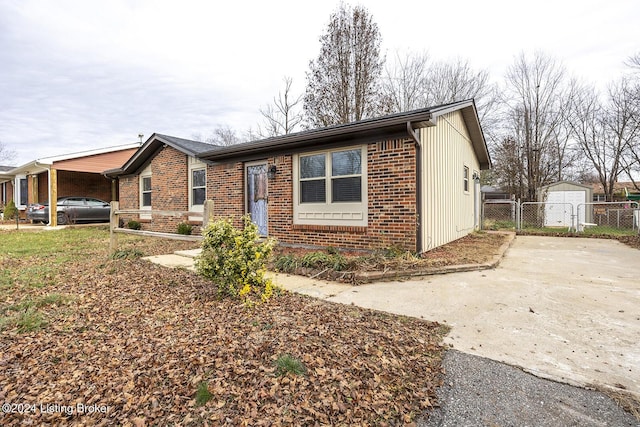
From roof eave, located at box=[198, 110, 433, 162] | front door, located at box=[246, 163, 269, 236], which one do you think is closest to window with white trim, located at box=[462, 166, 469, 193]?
roof eave, located at box=[198, 110, 433, 162]

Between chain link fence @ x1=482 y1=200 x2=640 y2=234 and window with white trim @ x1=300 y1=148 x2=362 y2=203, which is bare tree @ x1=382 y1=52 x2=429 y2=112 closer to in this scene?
chain link fence @ x1=482 y1=200 x2=640 y2=234

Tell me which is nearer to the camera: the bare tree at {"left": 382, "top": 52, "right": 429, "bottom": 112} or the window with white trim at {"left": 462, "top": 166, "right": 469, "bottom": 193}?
the window with white trim at {"left": 462, "top": 166, "right": 469, "bottom": 193}

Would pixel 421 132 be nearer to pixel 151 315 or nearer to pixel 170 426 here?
pixel 151 315

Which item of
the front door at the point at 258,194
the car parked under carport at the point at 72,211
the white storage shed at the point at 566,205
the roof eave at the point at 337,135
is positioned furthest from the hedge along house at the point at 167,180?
the white storage shed at the point at 566,205

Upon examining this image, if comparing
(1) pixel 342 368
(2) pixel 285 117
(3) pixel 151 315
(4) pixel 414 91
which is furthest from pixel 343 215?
(2) pixel 285 117

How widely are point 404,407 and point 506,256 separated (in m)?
6.39

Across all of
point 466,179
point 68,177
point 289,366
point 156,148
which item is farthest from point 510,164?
point 68,177

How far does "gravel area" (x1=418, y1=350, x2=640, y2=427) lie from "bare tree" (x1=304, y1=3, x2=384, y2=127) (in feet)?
55.7

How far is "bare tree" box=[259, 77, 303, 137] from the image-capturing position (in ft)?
71.6

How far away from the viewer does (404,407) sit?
1884 millimetres

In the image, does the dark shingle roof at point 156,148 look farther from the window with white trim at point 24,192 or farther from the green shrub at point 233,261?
the window with white trim at point 24,192

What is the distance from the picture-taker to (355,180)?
22.5 feet

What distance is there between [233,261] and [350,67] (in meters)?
16.8

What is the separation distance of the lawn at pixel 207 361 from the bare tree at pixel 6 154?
148 ft
